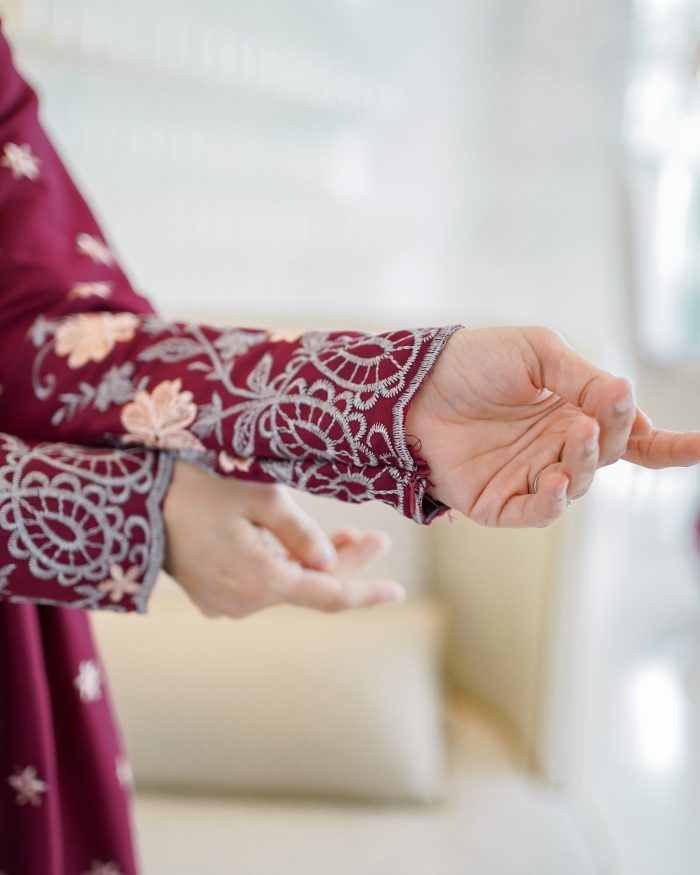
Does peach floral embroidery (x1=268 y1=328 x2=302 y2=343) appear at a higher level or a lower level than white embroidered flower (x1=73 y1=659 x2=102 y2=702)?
higher

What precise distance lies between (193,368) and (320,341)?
0.09 m

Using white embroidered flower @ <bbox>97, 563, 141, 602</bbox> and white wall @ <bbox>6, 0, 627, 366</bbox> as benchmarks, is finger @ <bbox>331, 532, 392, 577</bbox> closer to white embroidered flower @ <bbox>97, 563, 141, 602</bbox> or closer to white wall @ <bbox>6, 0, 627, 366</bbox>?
white embroidered flower @ <bbox>97, 563, 141, 602</bbox>

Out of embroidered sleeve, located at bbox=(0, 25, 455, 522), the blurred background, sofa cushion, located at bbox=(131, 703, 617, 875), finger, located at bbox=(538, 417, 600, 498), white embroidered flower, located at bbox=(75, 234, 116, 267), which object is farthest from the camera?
the blurred background

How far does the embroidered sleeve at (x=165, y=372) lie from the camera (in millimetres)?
461

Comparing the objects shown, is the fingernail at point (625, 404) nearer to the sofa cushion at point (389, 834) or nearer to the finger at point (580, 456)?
the finger at point (580, 456)

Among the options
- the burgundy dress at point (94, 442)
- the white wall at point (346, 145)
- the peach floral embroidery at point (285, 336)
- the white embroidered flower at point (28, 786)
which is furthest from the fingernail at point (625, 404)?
the white wall at point (346, 145)

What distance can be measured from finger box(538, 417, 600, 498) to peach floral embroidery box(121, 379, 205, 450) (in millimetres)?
228

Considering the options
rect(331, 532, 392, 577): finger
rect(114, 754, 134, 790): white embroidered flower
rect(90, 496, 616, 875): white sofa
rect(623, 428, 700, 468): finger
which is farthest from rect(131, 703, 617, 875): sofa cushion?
rect(623, 428, 700, 468): finger

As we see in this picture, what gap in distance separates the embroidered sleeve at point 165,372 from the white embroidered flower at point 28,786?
0.22 m

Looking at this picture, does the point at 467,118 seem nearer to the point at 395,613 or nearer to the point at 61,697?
the point at 395,613

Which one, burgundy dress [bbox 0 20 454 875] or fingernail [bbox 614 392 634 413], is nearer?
fingernail [bbox 614 392 634 413]

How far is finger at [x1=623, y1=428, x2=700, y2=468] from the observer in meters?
0.38

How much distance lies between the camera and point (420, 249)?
172 centimetres

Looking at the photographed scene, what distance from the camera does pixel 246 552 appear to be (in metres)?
0.56
